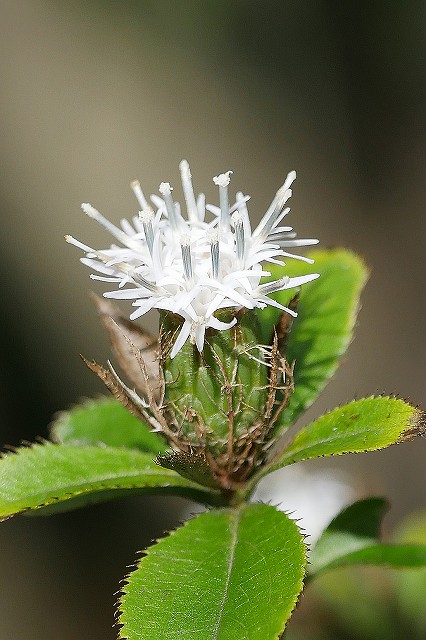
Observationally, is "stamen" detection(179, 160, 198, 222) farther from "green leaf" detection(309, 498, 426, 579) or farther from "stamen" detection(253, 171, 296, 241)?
"green leaf" detection(309, 498, 426, 579)

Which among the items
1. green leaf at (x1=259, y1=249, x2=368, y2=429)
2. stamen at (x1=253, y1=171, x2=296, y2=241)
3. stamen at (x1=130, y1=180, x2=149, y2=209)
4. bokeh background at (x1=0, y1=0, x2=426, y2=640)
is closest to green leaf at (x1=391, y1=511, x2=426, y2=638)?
green leaf at (x1=259, y1=249, x2=368, y2=429)

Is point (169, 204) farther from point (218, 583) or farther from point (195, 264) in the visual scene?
point (218, 583)

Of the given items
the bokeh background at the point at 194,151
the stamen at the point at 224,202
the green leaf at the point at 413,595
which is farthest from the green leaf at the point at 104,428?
the bokeh background at the point at 194,151

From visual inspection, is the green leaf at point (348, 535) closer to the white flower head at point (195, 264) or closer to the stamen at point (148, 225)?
the white flower head at point (195, 264)

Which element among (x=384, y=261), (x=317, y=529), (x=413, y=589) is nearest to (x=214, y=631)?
(x=413, y=589)

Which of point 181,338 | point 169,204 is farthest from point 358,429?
point 169,204

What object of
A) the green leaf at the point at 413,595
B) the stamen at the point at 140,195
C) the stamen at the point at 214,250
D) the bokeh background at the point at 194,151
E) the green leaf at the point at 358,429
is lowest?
the green leaf at the point at 413,595
